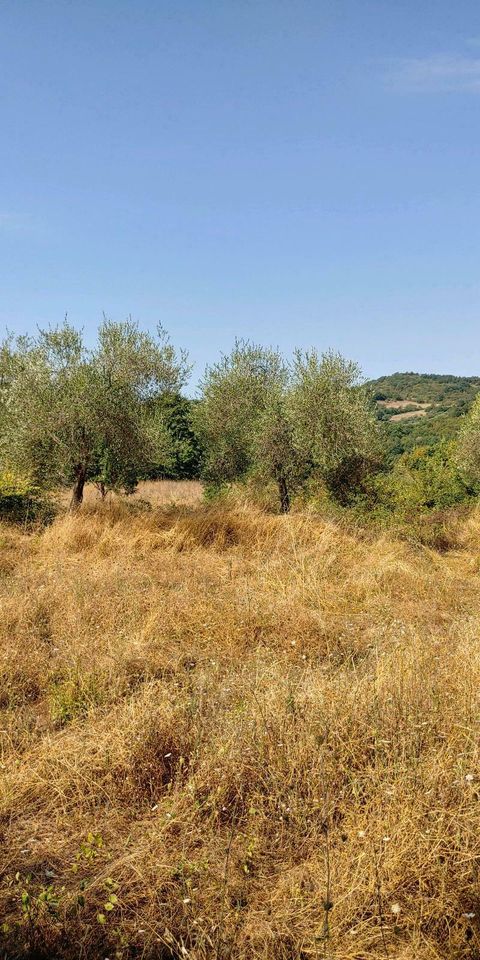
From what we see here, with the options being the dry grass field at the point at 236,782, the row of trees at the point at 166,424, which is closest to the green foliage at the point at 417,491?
the row of trees at the point at 166,424

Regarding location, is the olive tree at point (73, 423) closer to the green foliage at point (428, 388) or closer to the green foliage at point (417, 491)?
the green foliage at point (417, 491)

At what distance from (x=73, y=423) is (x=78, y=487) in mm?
1687

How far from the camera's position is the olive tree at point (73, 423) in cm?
1264

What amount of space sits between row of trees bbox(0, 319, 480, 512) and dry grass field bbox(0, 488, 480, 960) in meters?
6.62

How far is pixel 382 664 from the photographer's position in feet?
15.7

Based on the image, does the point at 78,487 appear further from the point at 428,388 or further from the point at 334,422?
the point at 428,388

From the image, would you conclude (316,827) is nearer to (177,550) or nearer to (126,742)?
(126,742)

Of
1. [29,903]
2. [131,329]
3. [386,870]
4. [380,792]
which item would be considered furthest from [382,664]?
[131,329]

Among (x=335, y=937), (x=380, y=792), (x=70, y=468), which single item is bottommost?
(x=335, y=937)

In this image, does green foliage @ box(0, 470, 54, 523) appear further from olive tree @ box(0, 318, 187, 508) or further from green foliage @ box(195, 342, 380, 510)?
green foliage @ box(195, 342, 380, 510)

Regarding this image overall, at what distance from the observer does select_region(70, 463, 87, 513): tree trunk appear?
13.2 metres

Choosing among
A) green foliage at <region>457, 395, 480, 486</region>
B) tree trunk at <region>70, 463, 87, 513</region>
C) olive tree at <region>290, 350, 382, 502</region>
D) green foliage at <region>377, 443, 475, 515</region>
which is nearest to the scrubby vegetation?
tree trunk at <region>70, 463, 87, 513</region>

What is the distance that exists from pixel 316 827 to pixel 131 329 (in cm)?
2692

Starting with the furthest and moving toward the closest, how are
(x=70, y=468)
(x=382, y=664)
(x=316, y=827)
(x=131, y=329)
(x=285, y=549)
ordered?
(x=131, y=329) < (x=70, y=468) < (x=285, y=549) < (x=382, y=664) < (x=316, y=827)
